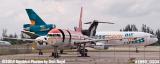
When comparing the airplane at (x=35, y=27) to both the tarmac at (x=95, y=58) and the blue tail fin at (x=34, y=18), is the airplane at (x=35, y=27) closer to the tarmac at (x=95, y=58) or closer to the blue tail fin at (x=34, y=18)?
the blue tail fin at (x=34, y=18)

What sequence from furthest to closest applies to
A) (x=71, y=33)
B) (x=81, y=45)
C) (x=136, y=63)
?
(x=81, y=45), (x=71, y=33), (x=136, y=63)

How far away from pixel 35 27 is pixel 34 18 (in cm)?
239

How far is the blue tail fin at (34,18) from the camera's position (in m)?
63.6

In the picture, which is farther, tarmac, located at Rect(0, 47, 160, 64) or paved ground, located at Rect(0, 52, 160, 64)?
tarmac, located at Rect(0, 47, 160, 64)

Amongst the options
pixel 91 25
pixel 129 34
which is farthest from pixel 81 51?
pixel 129 34

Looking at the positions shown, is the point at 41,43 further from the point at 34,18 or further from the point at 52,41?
the point at 34,18

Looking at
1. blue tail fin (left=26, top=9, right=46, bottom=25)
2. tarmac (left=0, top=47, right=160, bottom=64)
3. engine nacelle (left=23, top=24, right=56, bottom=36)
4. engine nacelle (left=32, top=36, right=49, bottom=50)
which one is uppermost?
blue tail fin (left=26, top=9, right=46, bottom=25)

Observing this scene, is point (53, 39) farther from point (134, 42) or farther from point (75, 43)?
point (134, 42)

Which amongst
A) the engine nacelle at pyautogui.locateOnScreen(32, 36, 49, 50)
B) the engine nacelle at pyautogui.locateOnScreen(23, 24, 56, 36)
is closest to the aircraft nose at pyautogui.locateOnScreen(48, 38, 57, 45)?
the engine nacelle at pyautogui.locateOnScreen(32, 36, 49, 50)

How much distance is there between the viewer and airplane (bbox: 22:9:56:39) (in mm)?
61094

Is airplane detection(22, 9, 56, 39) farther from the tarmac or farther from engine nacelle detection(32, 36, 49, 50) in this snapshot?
engine nacelle detection(32, 36, 49, 50)

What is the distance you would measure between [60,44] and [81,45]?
20.4 ft

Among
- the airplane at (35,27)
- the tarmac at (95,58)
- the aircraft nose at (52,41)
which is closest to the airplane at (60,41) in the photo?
the aircraft nose at (52,41)

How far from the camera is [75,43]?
156ft
